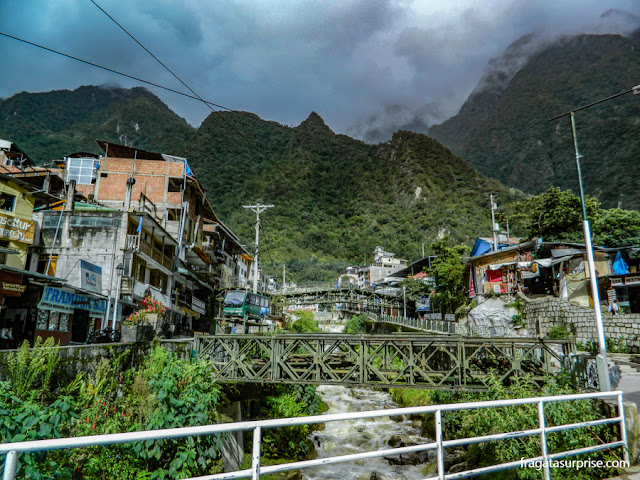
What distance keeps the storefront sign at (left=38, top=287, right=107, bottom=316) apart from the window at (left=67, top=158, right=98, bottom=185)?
56.6 feet

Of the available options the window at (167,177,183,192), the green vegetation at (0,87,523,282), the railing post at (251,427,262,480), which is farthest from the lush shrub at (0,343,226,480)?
the green vegetation at (0,87,523,282)

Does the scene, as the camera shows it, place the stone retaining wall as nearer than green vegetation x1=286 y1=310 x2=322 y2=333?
Yes

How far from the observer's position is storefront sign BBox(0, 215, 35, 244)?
19328mm

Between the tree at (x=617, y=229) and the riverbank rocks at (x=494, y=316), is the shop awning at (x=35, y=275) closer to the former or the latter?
the riverbank rocks at (x=494, y=316)

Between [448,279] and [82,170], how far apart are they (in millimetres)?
33783

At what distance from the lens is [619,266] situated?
28422 mm

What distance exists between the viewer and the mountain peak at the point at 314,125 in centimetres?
14688

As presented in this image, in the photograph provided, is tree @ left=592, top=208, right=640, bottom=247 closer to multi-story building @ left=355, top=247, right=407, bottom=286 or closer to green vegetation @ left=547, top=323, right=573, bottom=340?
green vegetation @ left=547, top=323, right=573, bottom=340

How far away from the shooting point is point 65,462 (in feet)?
23.1

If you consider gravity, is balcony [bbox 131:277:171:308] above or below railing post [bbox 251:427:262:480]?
above

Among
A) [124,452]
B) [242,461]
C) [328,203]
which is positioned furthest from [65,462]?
[328,203]

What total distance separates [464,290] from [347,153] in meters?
107

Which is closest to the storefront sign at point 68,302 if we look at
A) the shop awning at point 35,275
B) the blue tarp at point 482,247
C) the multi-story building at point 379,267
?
the shop awning at point 35,275

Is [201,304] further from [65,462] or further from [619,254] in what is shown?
[619,254]
